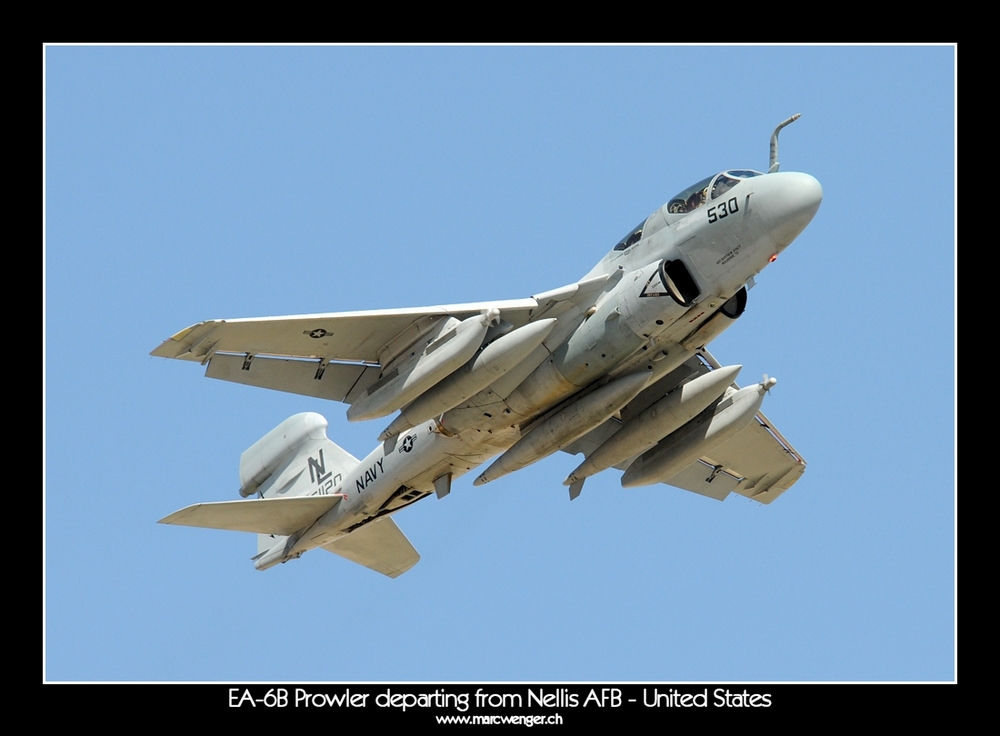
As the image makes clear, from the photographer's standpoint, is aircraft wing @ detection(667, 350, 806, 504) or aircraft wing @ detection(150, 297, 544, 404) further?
aircraft wing @ detection(667, 350, 806, 504)

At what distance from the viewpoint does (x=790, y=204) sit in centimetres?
1928

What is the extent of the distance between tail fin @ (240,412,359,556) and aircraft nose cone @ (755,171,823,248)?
10621mm

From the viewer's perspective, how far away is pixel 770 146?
20.3 meters

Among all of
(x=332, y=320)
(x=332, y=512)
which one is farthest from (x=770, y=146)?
(x=332, y=512)

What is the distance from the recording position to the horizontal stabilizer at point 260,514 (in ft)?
74.8

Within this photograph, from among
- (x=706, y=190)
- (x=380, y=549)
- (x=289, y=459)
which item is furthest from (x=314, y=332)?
(x=380, y=549)

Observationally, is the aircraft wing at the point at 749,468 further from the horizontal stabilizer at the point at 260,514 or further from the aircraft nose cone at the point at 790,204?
the horizontal stabilizer at the point at 260,514

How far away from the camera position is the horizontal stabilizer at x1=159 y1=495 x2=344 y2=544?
2281 centimetres

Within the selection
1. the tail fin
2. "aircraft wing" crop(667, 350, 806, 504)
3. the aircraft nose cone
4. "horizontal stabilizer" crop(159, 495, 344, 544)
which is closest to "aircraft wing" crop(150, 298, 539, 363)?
"horizontal stabilizer" crop(159, 495, 344, 544)

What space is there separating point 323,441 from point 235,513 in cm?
383

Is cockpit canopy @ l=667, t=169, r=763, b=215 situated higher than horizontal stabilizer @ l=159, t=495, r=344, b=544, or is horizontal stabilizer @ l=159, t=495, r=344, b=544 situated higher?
cockpit canopy @ l=667, t=169, r=763, b=215

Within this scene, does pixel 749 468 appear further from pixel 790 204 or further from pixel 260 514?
pixel 260 514

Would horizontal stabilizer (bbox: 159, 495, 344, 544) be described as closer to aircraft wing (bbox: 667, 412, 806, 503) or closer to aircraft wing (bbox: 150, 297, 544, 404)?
aircraft wing (bbox: 150, 297, 544, 404)

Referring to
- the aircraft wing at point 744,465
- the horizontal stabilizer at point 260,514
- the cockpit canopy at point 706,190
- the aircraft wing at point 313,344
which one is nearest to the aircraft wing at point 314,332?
the aircraft wing at point 313,344
